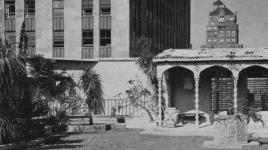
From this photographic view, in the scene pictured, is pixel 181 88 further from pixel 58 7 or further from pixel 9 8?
pixel 9 8

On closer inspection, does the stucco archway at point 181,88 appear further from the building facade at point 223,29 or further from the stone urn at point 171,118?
the building facade at point 223,29

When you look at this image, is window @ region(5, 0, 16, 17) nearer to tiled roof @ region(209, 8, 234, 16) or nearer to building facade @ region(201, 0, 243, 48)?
building facade @ region(201, 0, 243, 48)

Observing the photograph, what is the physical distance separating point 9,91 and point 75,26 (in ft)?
88.4

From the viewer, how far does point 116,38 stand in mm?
41031

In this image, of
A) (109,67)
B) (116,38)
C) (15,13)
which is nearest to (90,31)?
(116,38)

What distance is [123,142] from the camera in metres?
17.7

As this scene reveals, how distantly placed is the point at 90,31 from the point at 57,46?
3703mm

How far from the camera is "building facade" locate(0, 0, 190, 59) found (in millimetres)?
40969

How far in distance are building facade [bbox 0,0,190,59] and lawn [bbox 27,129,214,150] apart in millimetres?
21134

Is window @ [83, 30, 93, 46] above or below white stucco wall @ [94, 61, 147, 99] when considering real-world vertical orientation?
above

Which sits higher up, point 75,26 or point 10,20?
point 10,20

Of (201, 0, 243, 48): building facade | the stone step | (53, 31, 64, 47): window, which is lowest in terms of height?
the stone step

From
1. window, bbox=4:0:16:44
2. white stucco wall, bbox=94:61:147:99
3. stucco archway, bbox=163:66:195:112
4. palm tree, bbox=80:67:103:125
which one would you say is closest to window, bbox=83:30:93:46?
window, bbox=4:0:16:44

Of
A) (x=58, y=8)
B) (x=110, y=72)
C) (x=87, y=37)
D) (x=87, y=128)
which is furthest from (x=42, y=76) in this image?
(x=58, y=8)
